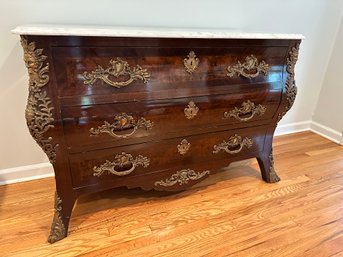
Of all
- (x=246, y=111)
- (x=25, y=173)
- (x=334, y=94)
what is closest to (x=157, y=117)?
(x=246, y=111)

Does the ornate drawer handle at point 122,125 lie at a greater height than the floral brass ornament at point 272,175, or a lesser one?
greater

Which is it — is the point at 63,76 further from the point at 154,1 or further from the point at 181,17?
the point at 181,17

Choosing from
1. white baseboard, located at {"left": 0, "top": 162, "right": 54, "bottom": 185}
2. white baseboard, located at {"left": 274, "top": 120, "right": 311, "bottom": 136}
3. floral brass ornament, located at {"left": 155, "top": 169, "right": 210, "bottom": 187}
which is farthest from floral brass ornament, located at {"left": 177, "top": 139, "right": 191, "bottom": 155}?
white baseboard, located at {"left": 274, "top": 120, "right": 311, "bottom": 136}

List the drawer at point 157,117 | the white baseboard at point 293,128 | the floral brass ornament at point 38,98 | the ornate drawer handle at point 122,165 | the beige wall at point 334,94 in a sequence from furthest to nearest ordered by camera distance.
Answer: the white baseboard at point 293,128 → the beige wall at point 334,94 → the ornate drawer handle at point 122,165 → the drawer at point 157,117 → the floral brass ornament at point 38,98

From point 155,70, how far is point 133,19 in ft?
1.94

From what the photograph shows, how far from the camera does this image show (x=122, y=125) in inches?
42.0

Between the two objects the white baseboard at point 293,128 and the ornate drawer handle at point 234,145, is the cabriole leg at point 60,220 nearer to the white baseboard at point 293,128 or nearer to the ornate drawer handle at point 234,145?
the ornate drawer handle at point 234,145

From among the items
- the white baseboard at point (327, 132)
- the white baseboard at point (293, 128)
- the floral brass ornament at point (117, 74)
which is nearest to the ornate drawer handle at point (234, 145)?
the floral brass ornament at point (117, 74)

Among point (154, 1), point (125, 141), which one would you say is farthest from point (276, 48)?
point (125, 141)

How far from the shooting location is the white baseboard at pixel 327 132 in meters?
2.21

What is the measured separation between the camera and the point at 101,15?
138 cm

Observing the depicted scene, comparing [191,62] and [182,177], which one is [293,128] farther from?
[191,62]

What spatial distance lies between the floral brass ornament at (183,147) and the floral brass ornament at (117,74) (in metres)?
0.37

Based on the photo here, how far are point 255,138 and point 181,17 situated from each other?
88 centimetres
